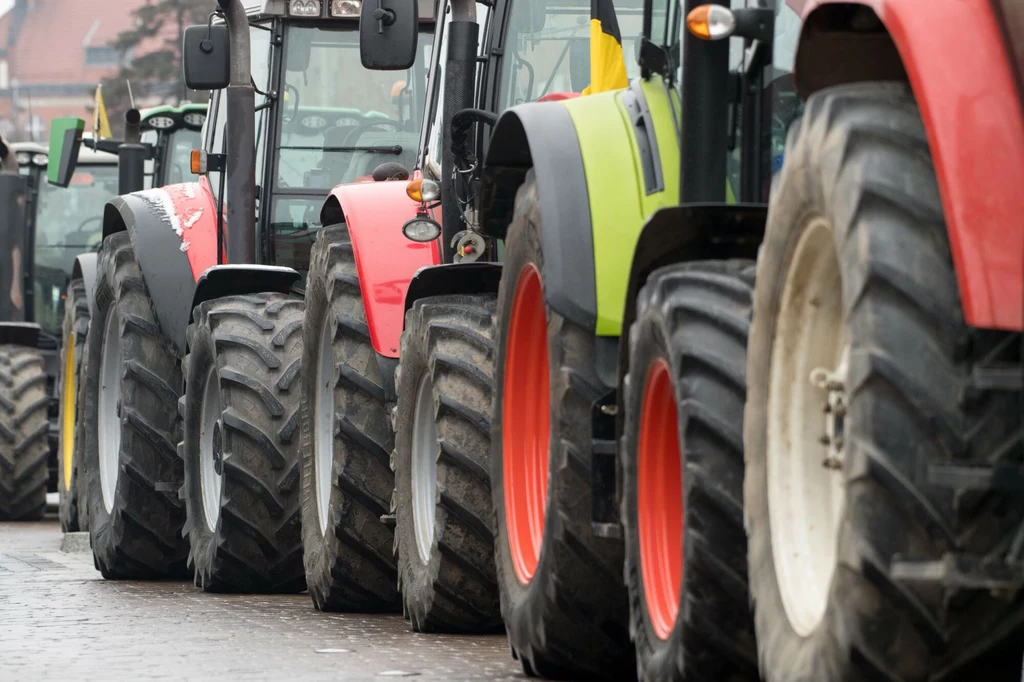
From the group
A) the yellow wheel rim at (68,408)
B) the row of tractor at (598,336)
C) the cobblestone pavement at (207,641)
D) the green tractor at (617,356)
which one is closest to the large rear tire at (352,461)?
the row of tractor at (598,336)

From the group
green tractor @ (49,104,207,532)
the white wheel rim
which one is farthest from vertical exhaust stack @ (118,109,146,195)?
the white wheel rim

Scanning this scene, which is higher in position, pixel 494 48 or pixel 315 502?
pixel 494 48

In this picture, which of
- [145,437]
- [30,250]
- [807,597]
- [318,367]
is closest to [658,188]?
[807,597]

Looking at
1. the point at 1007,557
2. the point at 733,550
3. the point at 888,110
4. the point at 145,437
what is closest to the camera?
the point at 1007,557

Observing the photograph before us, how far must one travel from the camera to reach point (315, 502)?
8164 millimetres

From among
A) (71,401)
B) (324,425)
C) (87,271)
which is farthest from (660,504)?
(71,401)

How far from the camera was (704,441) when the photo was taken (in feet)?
14.2

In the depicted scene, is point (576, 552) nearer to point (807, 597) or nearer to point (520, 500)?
point (520, 500)

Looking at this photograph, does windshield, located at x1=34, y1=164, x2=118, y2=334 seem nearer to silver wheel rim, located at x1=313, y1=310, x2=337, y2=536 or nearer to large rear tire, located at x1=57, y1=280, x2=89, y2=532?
large rear tire, located at x1=57, y1=280, x2=89, y2=532

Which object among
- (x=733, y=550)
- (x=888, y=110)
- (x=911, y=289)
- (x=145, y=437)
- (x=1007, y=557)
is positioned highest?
(x=888, y=110)

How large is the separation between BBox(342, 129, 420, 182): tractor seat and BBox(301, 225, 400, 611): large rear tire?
5.15 ft

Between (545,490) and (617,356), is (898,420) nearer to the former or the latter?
(617,356)

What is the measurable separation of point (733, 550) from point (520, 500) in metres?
1.70

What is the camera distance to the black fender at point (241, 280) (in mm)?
9070
